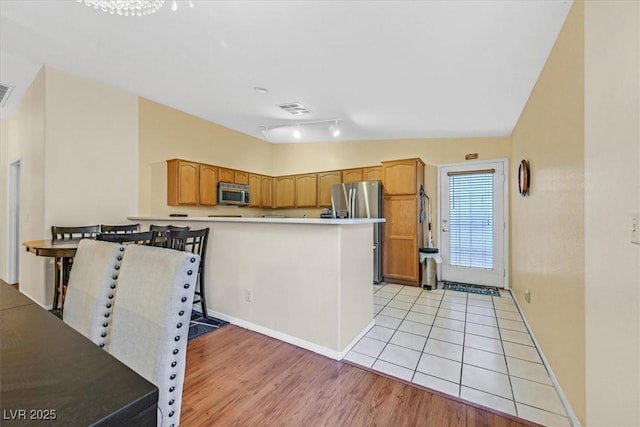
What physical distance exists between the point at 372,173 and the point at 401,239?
4.42 ft

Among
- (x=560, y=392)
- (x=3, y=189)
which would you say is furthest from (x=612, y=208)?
(x=3, y=189)

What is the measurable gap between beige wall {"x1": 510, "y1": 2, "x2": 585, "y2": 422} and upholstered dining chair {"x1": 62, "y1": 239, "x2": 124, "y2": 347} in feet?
7.58

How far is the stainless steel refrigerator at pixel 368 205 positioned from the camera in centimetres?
466

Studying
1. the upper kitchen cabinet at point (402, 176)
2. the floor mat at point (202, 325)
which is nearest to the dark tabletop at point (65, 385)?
the floor mat at point (202, 325)

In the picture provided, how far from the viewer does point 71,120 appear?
340 cm

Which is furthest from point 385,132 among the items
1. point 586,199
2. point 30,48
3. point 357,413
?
point 30,48

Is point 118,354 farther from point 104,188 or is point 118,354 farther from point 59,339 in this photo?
point 104,188

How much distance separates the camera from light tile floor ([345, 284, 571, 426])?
1.81 metres

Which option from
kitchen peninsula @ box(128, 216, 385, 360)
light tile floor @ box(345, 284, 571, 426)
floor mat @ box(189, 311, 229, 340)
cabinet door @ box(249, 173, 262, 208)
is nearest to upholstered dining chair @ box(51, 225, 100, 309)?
floor mat @ box(189, 311, 229, 340)

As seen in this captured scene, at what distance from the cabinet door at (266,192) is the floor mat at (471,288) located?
383 cm

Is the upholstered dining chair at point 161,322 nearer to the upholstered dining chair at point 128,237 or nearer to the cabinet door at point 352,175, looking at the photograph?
the upholstered dining chair at point 128,237

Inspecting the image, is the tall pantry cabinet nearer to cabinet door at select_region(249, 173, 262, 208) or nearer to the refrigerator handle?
the refrigerator handle

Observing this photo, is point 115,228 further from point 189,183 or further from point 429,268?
point 429,268

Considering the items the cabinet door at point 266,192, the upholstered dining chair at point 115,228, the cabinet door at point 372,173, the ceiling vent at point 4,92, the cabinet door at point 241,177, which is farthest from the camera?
the cabinet door at point 266,192
